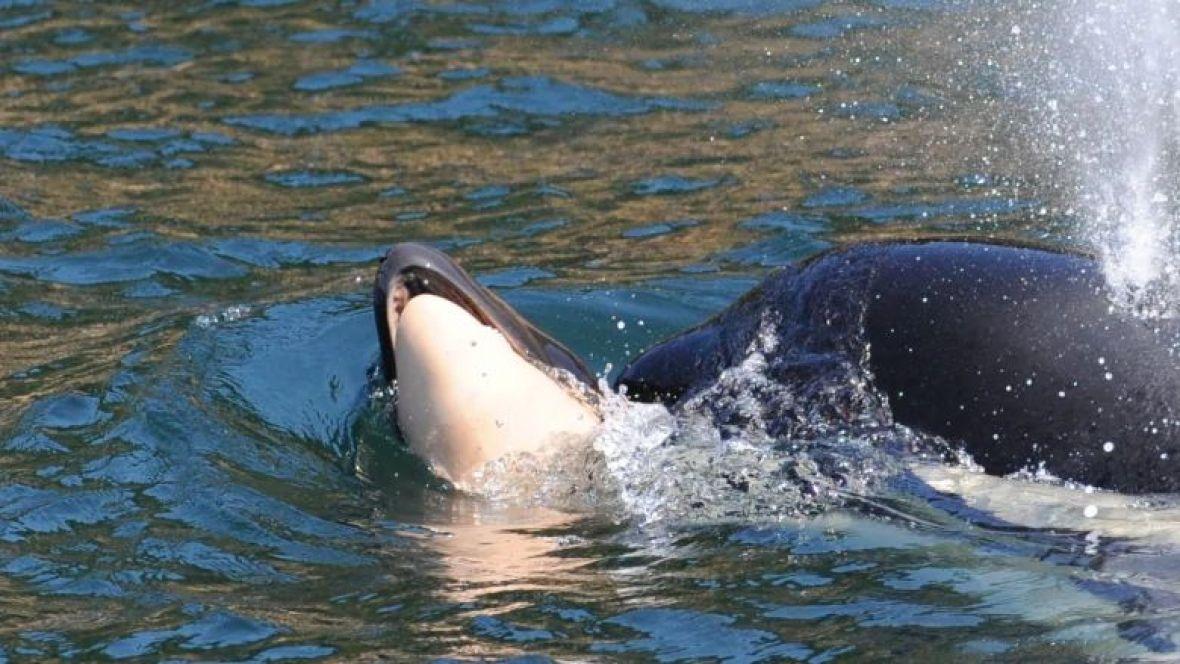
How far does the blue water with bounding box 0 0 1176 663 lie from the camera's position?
5.34 metres

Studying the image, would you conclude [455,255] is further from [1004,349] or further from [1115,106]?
[1004,349]

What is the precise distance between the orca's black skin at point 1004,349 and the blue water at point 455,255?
0.29 meters

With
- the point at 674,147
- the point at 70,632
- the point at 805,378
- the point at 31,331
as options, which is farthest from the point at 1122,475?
the point at 674,147

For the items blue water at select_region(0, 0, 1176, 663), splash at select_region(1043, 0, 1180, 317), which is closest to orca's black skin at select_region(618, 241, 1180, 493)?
blue water at select_region(0, 0, 1176, 663)

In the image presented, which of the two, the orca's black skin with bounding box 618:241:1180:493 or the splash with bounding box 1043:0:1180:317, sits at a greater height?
the splash with bounding box 1043:0:1180:317

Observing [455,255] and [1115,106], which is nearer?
[455,255]

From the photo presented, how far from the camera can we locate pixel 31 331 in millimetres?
8328

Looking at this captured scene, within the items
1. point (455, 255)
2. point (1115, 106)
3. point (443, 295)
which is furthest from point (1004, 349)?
point (1115, 106)

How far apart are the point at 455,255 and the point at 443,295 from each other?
3144 mm

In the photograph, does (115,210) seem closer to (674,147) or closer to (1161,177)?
(674,147)

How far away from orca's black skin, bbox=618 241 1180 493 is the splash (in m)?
1.70

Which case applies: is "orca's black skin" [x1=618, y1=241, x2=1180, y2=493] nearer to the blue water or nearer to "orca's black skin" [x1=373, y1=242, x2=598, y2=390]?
the blue water

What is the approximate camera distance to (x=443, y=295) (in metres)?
6.28

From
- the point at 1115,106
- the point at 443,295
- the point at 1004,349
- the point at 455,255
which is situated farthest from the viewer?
the point at 1115,106
